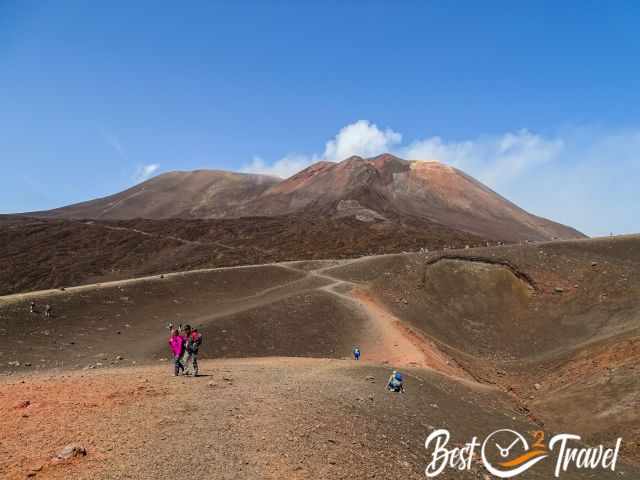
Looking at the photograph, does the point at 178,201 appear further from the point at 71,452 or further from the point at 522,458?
the point at 71,452

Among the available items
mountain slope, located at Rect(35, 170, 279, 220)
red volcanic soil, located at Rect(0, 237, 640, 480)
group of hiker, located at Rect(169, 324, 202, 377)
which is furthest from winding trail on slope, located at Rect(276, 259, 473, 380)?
mountain slope, located at Rect(35, 170, 279, 220)

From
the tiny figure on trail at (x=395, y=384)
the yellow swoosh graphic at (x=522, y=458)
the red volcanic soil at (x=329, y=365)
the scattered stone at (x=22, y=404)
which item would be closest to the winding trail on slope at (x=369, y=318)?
the red volcanic soil at (x=329, y=365)

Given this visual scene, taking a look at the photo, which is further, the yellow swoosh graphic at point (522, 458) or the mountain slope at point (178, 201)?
the mountain slope at point (178, 201)

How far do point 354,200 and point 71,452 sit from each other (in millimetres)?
119842

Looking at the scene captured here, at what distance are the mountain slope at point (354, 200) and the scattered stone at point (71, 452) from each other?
10204 cm

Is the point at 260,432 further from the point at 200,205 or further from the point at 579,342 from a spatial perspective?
the point at 200,205

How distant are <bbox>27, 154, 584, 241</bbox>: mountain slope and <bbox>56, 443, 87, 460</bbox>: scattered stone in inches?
4017

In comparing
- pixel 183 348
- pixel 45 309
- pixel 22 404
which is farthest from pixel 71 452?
pixel 45 309

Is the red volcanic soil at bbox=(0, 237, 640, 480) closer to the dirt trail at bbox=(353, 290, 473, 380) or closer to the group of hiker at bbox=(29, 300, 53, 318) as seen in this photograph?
the dirt trail at bbox=(353, 290, 473, 380)

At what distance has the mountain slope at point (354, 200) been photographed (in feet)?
425

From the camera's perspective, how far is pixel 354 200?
4985 inches

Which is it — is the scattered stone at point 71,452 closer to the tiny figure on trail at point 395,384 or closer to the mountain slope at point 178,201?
the tiny figure on trail at point 395,384

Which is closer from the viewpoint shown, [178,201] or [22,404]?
[22,404]

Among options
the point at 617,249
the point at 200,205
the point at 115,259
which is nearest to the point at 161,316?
the point at 617,249
